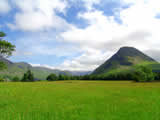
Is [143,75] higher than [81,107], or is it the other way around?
[143,75]

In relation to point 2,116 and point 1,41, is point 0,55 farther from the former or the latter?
point 2,116

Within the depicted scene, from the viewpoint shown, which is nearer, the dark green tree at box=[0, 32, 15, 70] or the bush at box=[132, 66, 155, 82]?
the dark green tree at box=[0, 32, 15, 70]

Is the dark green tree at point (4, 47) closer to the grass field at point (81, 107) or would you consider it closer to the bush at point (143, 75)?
the grass field at point (81, 107)

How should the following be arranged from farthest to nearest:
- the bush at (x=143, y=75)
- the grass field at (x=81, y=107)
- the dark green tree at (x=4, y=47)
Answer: the bush at (x=143, y=75) → the dark green tree at (x=4, y=47) → the grass field at (x=81, y=107)

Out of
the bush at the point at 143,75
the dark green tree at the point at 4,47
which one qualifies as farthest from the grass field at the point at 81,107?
the bush at the point at 143,75

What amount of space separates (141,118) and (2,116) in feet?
38.9

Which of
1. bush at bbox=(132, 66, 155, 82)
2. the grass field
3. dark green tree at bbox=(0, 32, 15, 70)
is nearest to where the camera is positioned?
the grass field

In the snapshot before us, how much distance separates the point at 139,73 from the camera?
8481cm

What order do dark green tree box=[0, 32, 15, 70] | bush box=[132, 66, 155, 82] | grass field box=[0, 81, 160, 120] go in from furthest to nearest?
1. bush box=[132, 66, 155, 82]
2. dark green tree box=[0, 32, 15, 70]
3. grass field box=[0, 81, 160, 120]

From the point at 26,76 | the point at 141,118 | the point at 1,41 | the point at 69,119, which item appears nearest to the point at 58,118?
the point at 69,119

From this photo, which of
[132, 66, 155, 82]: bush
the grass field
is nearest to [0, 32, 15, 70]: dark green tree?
the grass field

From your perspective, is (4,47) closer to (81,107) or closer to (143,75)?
(81,107)

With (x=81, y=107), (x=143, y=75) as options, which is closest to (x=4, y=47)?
(x=81, y=107)

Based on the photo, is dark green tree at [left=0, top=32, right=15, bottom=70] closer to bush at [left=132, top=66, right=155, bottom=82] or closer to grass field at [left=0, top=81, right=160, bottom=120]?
grass field at [left=0, top=81, right=160, bottom=120]
